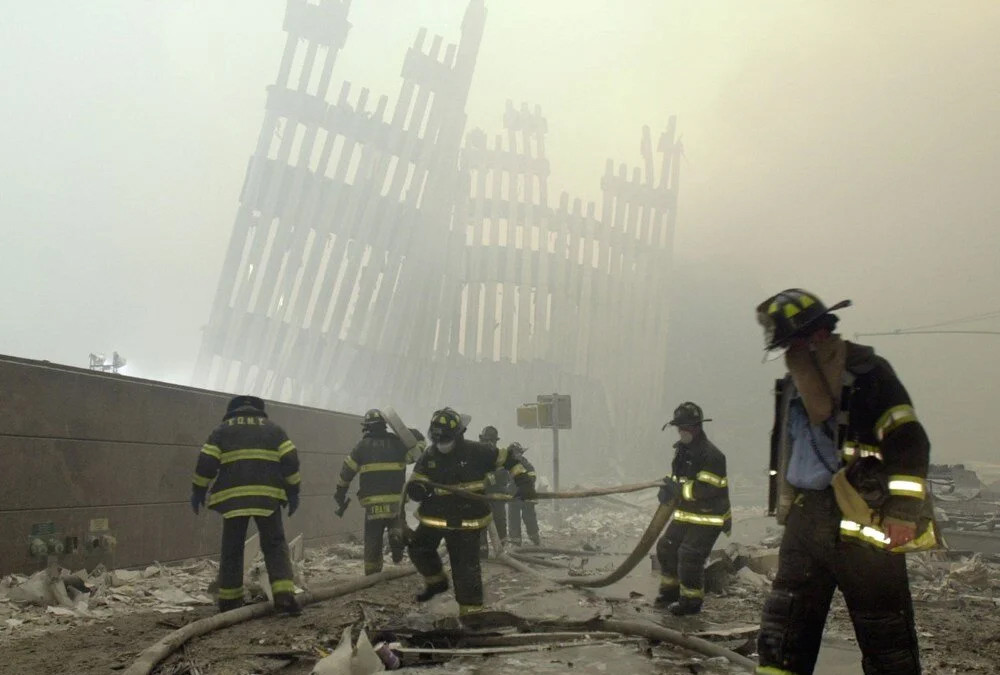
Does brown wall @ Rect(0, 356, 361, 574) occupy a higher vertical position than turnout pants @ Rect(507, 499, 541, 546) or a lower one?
higher

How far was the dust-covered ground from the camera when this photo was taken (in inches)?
161

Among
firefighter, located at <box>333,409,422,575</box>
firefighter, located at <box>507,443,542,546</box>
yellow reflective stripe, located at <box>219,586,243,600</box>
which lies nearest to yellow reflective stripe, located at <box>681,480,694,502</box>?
firefighter, located at <box>333,409,422,575</box>

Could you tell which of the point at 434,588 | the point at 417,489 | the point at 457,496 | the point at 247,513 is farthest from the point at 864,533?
the point at 247,513

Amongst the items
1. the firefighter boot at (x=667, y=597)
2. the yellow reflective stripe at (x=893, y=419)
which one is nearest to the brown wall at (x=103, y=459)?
the firefighter boot at (x=667, y=597)

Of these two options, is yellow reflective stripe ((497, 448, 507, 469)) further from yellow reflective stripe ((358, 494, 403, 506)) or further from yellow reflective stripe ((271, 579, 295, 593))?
yellow reflective stripe ((358, 494, 403, 506))

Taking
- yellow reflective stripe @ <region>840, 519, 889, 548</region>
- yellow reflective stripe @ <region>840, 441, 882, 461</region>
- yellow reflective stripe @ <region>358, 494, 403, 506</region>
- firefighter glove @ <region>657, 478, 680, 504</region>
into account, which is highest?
yellow reflective stripe @ <region>840, 441, 882, 461</region>

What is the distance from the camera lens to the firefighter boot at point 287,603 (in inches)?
211

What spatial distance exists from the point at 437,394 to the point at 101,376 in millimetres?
12629

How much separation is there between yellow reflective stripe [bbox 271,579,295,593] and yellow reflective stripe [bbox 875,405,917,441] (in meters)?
4.14

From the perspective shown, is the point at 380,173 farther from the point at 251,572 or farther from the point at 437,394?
the point at 251,572

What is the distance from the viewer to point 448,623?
195 inches

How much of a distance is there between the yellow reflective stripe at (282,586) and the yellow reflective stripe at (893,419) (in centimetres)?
414

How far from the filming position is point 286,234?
16016 millimetres

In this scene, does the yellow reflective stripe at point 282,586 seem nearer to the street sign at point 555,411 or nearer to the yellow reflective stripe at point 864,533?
the yellow reflective stripe at point 864,533
